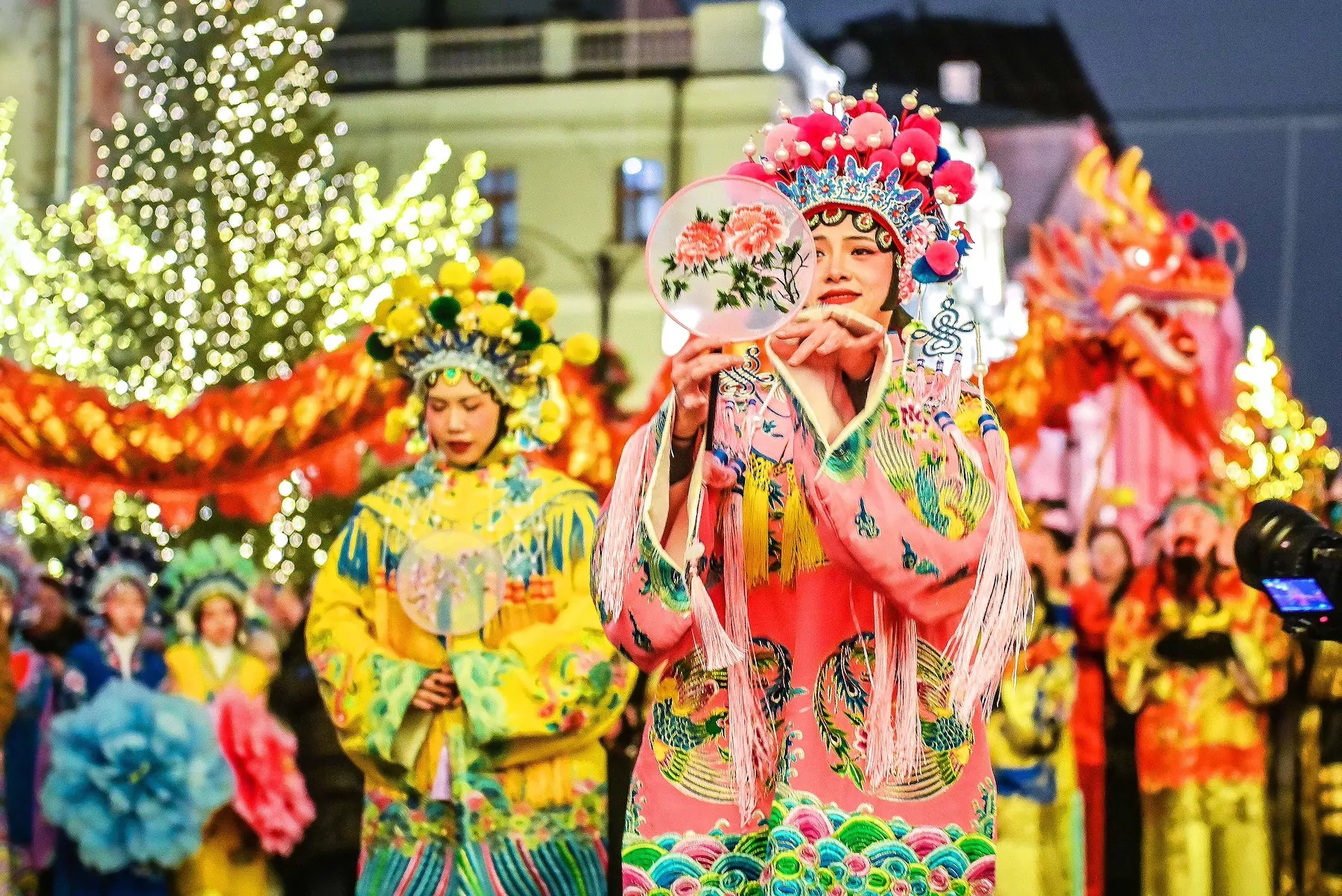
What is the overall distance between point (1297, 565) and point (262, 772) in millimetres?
3612

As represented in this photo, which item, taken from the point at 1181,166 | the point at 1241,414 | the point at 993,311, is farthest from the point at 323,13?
the point at 1241,414

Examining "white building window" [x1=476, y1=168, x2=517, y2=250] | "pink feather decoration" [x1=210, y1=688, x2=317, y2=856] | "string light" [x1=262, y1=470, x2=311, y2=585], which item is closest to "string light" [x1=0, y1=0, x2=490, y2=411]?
"white building window" [x1=476, y1=168, x2=517, y2=250]

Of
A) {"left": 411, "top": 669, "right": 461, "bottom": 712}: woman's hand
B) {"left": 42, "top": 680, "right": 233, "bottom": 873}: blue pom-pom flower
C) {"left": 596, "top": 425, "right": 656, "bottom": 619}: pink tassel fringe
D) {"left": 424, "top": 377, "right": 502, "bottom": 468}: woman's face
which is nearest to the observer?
{"left": 596, "top": 425, "right": 656, "bottom": 619}: pink tassel fringe

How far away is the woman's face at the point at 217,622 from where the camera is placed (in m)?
5.18

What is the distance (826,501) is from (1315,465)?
132 inches

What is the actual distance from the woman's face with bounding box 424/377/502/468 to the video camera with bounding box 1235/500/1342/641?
2052 mm

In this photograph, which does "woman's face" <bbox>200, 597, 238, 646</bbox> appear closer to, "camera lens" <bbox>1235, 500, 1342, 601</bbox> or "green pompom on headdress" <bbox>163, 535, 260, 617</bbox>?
"green pompom on headdress" <bbox>163, 535, 260, 617</bbox>

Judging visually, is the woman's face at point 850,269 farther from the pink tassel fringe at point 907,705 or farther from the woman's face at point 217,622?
the woman's face at point 217,622

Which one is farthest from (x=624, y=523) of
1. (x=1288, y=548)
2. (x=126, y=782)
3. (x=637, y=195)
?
(x=637, y=195)

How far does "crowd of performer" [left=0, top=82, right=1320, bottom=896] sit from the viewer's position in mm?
2129

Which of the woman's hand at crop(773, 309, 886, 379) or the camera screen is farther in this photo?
the camera screen

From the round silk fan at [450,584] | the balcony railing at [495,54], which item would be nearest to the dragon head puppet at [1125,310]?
the balcony railing at [495,54]

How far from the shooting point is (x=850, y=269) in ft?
7.39

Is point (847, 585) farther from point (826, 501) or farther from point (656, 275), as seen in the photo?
point (656, 275)
